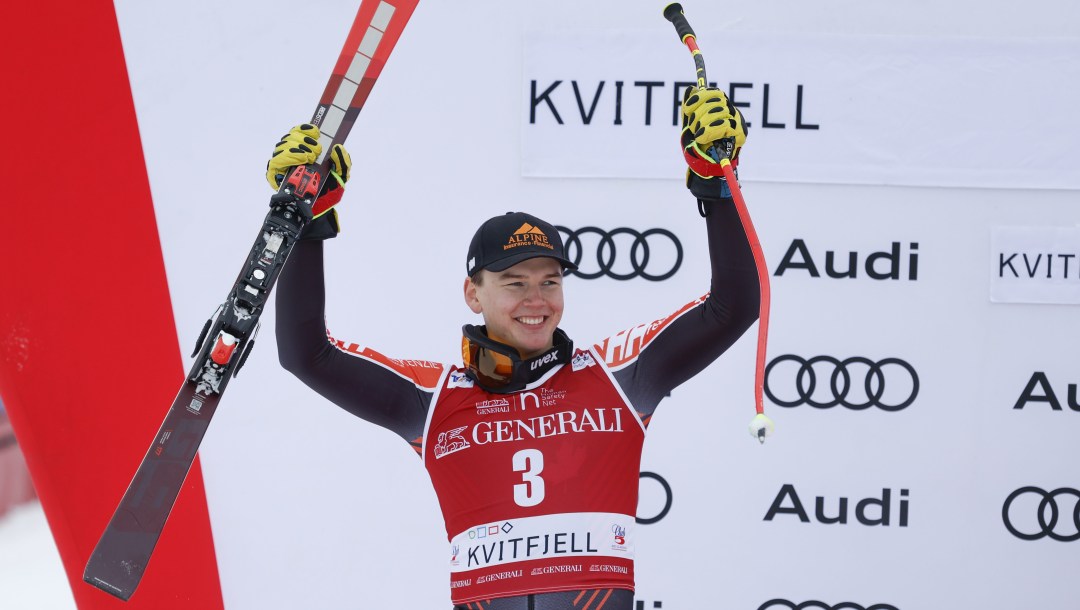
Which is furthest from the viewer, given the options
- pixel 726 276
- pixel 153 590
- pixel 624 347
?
pixel 153 590

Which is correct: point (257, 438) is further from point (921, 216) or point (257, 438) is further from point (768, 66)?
point (921, 216)

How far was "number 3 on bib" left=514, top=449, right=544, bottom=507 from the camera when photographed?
1992 millimetres

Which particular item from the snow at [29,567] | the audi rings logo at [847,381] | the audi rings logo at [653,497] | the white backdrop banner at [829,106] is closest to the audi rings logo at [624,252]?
the white backdrop banner at [829,106]

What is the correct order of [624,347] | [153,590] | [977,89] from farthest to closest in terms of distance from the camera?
[153,590] → [977,89] → [624,347]

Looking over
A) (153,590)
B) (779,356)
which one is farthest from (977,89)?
(153,590)

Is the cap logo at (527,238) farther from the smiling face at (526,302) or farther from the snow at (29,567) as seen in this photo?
the snow at (29,567)

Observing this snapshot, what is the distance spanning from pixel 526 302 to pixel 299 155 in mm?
521

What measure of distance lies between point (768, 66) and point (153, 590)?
2307 mm

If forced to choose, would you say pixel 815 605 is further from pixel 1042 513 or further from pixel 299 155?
pixel 299 155

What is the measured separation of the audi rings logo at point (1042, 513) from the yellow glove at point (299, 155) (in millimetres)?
2099

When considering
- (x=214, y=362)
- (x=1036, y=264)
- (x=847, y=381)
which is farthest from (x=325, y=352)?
(x=1036, y=264)

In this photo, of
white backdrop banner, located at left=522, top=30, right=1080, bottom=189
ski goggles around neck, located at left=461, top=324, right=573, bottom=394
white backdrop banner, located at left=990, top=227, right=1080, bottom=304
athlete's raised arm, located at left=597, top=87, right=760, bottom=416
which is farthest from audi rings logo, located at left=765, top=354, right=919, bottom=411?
ski goggles around neck, located at left=461, top=324, right=573, bottom=394

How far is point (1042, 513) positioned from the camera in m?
2.88

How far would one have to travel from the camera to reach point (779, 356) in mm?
2855
